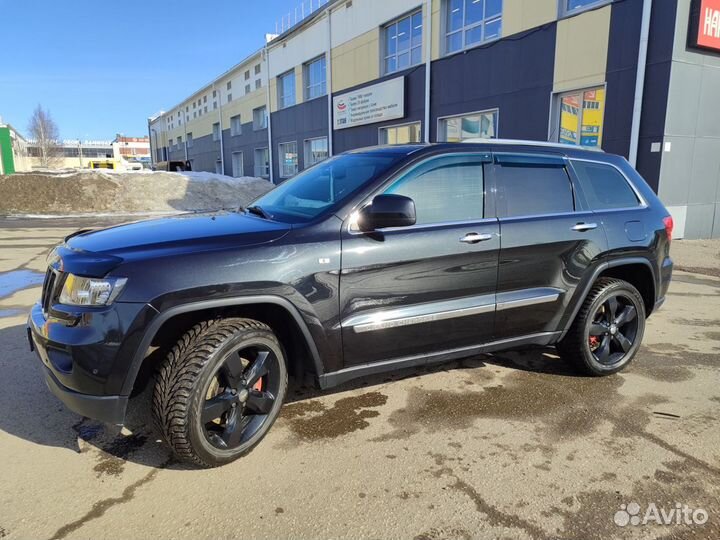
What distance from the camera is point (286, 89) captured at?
95.1 ft

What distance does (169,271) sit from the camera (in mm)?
2619

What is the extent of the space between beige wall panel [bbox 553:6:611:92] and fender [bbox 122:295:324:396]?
11.5 meters

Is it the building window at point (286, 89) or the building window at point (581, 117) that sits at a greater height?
the building window at point (286, 89)

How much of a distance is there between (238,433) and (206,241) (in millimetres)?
1121

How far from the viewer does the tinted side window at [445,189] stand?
3.40 metres

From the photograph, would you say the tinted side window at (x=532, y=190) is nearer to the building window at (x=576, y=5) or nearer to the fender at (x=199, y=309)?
the fender at (x=199, y=309)

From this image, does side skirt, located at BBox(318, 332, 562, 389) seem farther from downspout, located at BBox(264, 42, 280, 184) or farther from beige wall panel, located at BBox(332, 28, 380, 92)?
downspout, located at BBox(264, 42, 280, 184)

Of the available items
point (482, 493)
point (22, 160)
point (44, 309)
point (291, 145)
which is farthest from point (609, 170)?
point (22, 160)

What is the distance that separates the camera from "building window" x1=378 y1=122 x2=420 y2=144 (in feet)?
60.9

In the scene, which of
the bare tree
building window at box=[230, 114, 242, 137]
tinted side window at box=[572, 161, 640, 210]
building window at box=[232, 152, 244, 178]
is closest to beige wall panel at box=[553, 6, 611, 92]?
tinted side window at box=[572, 161, 640, 210]

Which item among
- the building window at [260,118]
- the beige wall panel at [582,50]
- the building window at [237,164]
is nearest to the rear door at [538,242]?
the beige wall panel at [582,50]

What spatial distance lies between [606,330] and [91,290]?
149 inches

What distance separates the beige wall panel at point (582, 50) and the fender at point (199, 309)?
11539 mm

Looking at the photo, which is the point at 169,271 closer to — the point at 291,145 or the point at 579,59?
the point at 579,59
